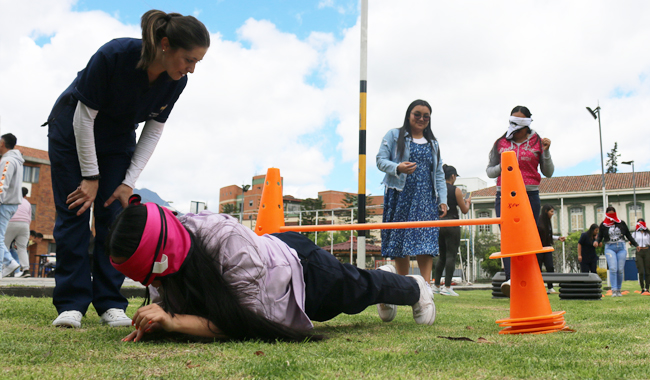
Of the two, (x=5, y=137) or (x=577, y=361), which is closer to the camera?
(x=577, y=361)

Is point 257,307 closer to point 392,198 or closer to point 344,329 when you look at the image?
point 344,329

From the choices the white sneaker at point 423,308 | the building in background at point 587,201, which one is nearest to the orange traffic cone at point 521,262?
the white sneaker at point 423,308

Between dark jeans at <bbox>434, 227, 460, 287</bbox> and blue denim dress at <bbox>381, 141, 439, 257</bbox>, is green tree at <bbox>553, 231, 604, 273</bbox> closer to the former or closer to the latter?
dark jeans at <bbox>434, 227, 460, 287</bbox>

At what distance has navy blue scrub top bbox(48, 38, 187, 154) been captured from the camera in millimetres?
2621

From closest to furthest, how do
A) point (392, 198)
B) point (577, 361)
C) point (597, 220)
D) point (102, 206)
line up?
point (577, 361) → point (102, 206) → point (392, 198) → point (597, 220)

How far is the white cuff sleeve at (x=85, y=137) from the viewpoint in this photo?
267cm

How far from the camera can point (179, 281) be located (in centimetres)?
207

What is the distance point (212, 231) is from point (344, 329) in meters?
1.02

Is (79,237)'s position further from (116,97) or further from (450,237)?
(450,237)

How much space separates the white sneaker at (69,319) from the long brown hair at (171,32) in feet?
4.44

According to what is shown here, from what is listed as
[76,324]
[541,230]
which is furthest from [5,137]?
[541,230]

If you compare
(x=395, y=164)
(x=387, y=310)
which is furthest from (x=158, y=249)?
(x=395, y=164)

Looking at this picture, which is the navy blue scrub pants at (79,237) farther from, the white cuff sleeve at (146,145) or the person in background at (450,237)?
the person in background at (450,237)

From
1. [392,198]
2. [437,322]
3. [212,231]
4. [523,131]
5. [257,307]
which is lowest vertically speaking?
[437,322]
